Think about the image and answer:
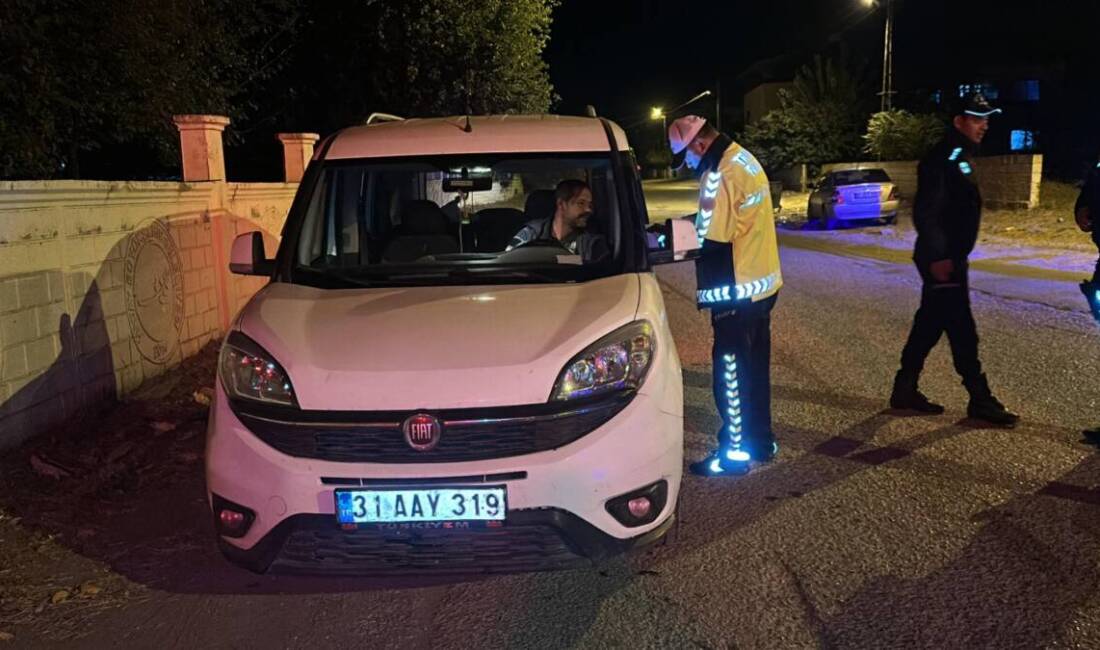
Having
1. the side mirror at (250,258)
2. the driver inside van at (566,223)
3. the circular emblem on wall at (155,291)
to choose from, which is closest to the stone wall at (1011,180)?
the circular emblem on wall at (155,291)

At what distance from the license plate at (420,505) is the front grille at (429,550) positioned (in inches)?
2.0

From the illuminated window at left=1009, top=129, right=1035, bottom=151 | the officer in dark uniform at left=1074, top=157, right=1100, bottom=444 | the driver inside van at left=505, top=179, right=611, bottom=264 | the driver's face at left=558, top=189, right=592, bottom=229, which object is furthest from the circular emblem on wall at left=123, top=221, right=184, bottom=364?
the illuminated window at left=1009, top=129, right=1035, bottom=151

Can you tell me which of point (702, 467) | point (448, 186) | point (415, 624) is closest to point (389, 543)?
point (415, 624)

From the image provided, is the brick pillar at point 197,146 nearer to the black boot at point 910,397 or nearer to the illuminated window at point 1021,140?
the black boot at point 910,397

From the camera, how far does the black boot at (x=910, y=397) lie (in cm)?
577

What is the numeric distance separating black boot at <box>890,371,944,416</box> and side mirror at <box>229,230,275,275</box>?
399cm

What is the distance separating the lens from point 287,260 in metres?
4.12

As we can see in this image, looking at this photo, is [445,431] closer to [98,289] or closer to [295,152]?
[98,289]

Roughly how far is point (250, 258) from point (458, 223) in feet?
3.44

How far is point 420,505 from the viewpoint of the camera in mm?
3051

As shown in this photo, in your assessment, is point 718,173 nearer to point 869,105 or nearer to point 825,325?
point 825,325

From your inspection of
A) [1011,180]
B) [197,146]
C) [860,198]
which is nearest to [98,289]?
[197,146]

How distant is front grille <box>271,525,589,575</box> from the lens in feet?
A: 10.1

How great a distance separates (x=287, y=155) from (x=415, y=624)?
10.3 meters
